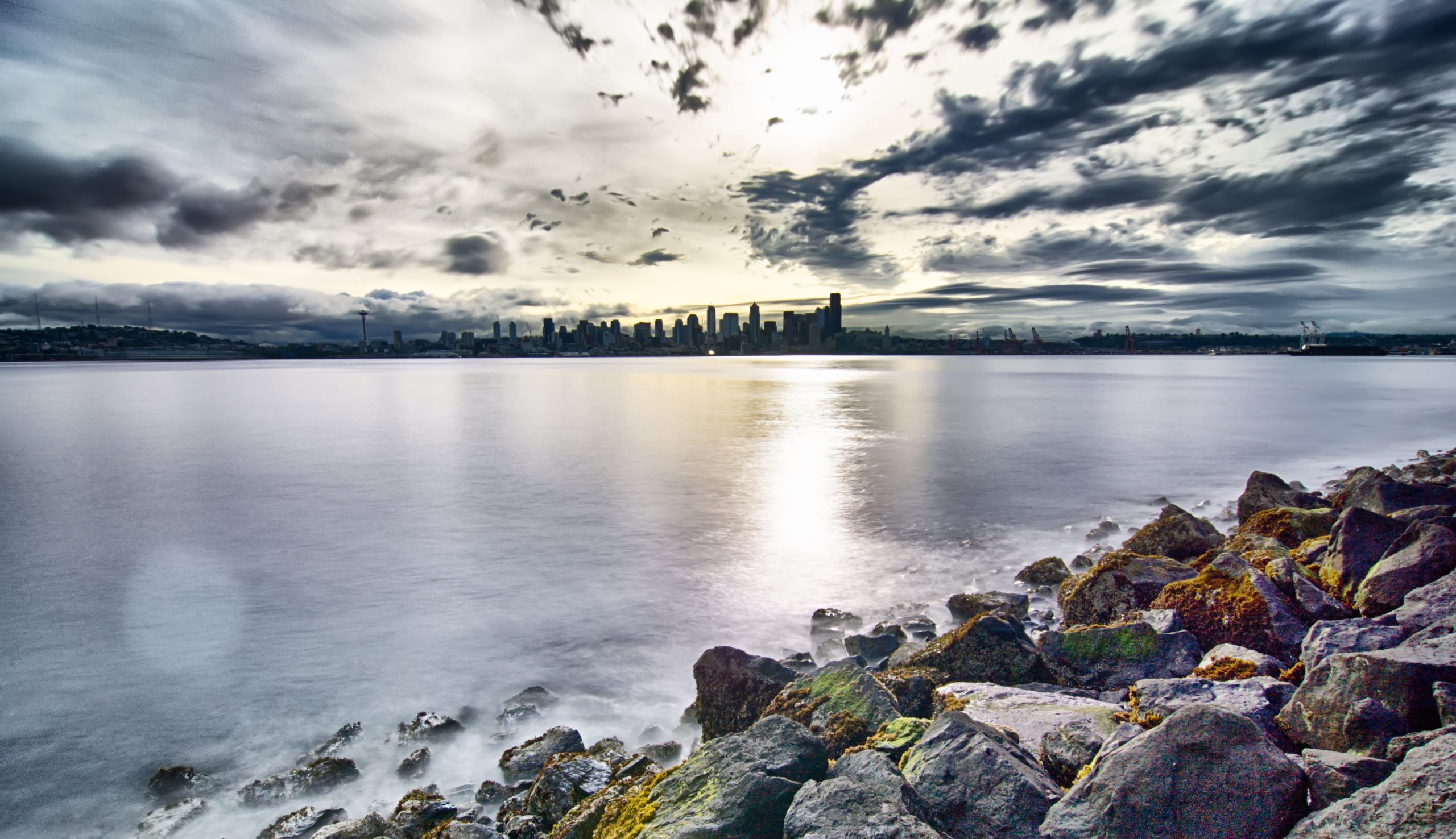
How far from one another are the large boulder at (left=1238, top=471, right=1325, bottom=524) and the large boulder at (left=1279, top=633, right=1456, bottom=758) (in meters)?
7.13

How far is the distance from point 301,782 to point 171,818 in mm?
739

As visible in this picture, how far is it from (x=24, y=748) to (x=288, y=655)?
5.84ft

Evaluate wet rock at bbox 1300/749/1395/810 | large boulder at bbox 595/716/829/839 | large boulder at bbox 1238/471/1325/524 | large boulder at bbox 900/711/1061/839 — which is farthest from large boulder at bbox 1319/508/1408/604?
large boulder at bbox 595/716/829/839

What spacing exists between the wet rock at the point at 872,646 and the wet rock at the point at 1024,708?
1.47 metres

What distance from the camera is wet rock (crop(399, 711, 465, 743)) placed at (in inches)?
197

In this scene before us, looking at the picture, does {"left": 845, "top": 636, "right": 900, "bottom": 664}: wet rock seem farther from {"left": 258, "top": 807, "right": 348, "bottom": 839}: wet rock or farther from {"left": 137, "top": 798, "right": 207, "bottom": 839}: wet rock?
{"left": 137, "top": 798, "right": 207, "bottom": 839}: wet rock

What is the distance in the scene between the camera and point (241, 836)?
13.4 feet

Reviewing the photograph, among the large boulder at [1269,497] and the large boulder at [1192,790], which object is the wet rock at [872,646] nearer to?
the large boulder at [1192,790]

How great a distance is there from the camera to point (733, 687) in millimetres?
4879

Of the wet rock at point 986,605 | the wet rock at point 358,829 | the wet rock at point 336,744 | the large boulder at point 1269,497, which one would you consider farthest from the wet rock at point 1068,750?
the large boulder at point 1269,497

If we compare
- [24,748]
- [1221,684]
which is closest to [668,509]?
[24,748]

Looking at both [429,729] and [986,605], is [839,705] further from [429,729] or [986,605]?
[986,605]

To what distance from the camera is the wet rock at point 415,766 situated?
15.0 feet

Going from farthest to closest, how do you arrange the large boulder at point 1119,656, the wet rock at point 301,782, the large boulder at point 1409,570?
the large boulder at point 1409,570 < the large boulder at point 1119,656 < the wet rock at point 301,782
